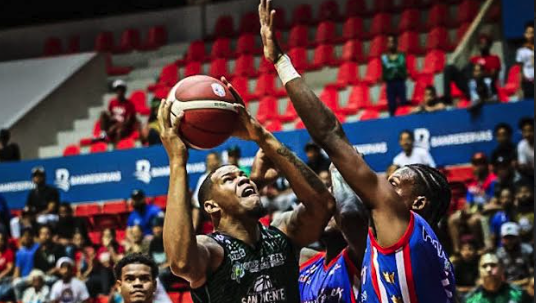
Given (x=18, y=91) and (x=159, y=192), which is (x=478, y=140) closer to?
(x=159, y=192)

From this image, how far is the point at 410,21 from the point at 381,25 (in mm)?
450

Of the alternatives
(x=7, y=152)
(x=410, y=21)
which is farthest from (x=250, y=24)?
(x=7, y=152)

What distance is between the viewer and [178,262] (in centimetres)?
401

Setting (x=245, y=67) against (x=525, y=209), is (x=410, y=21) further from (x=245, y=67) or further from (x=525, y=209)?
(x=525, y=209)

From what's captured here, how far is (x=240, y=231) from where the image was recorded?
178 inches

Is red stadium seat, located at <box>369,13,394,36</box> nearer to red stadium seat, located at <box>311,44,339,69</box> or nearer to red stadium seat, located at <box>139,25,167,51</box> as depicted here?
red stadium seat, located at <box>311,44,339,69</box>

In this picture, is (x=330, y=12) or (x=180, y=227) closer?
(x=180, y=227)

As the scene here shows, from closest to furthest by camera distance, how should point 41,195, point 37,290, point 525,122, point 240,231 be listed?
point 240,231 < point 525,122 < point 37,290 < point 41,195

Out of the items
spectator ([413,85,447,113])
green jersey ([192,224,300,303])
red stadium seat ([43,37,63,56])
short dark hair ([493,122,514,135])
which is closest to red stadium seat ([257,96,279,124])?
spectator ([413,85,447,113])

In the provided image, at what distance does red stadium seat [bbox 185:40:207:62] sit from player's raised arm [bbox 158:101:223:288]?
12.4 meters

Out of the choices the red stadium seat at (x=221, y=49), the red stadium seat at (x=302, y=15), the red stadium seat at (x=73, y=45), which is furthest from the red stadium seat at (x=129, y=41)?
the red stadium seat at (x=302, y=15)

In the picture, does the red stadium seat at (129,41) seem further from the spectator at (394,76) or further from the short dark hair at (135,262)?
the short dark hair at (135,262)

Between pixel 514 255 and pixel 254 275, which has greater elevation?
pixel 254 275

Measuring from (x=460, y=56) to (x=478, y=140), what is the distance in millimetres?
2391
